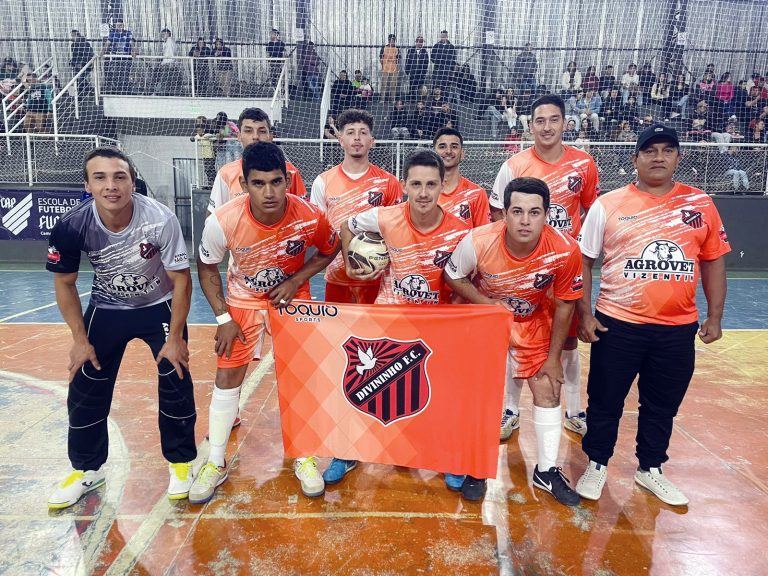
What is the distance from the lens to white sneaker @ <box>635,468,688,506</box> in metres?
3.13

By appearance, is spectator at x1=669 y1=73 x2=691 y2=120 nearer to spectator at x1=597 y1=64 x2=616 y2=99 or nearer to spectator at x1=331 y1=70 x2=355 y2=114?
spectator at x1=597 y1=64 x2=616 y2=99

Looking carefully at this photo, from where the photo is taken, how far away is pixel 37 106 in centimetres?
1395

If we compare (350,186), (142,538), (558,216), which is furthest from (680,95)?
(142,538)

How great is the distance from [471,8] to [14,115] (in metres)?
12.7

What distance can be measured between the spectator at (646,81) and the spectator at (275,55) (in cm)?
989

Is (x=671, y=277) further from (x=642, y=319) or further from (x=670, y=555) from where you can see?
(x=670, y=555)

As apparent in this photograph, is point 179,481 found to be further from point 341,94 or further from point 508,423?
point 341,94

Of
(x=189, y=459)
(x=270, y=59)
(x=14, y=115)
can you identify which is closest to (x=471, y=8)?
(x=270, y=59)

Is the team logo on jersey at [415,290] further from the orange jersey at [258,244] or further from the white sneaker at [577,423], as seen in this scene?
the white sneaker at [577,423]

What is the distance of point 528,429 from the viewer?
420 centimetres

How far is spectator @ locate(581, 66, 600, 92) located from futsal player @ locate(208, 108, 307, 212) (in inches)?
494

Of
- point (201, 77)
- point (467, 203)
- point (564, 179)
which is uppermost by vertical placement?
point (201, 77)

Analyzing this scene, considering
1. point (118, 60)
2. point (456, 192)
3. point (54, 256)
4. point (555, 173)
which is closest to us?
point (54, 256)

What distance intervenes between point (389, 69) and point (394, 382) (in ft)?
45.4
